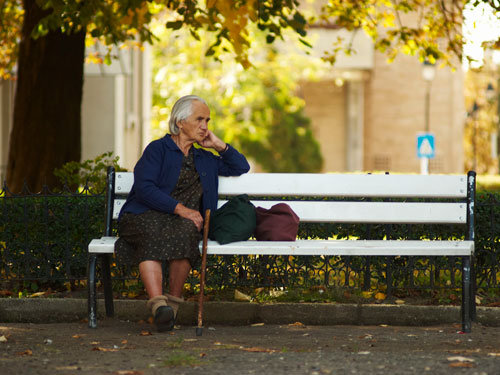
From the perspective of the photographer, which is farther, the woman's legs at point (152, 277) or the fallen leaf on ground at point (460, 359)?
the woman's legs at point (152, 277)

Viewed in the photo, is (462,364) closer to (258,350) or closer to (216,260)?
(258,350)

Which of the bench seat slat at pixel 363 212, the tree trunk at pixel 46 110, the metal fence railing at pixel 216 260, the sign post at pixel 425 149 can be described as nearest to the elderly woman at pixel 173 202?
the bench seat slat at pixel 363 212

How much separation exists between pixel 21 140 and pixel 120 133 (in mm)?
8706

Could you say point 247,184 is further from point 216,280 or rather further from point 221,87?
point 221,87

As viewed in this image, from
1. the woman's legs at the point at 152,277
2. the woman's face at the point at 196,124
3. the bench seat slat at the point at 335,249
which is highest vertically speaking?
the woman's face at the point at 196,124

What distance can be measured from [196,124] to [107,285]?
4.06 feet

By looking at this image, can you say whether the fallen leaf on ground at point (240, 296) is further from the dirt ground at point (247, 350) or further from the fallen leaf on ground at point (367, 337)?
the fallen leaf on ground at point (367, 337)

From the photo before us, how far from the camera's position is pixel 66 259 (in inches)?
281

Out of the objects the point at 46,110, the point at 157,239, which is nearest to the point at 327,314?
the point at 157,239

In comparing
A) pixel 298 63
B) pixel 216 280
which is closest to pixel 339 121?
pixel 298 63

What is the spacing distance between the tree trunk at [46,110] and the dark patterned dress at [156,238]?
4.01 metres

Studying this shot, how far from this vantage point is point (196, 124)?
639cm

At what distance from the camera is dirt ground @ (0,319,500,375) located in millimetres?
4906

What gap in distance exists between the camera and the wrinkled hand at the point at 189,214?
241 inches
